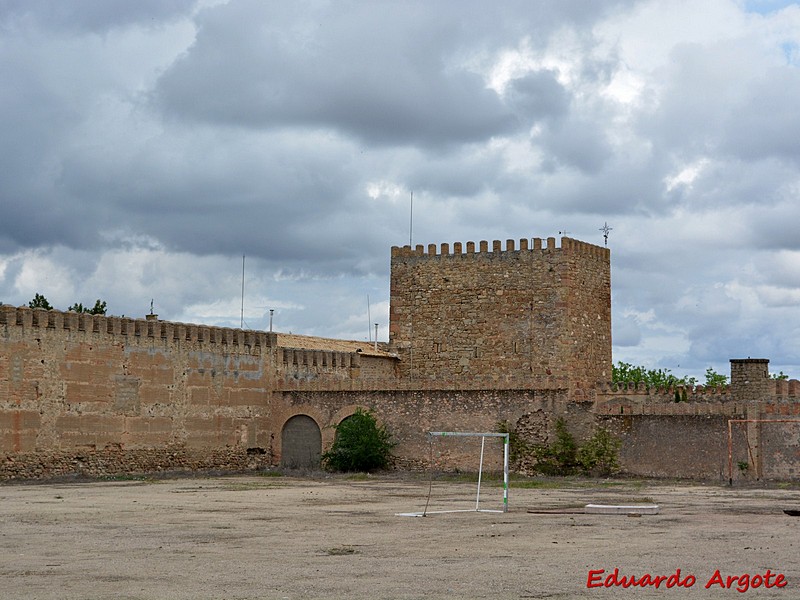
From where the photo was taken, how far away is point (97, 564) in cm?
1371

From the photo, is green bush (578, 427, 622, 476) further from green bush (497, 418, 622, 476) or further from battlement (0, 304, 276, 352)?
battlement (0, 304, 276, 352)

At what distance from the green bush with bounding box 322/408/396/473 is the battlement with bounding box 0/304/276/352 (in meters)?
4.05

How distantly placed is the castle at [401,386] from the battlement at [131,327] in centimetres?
5

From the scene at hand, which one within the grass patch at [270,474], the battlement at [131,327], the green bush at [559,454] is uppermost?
the battlement at [131,327]

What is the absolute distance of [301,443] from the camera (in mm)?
36562

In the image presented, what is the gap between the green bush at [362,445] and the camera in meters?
34.2

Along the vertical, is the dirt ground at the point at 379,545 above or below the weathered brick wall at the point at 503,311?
below

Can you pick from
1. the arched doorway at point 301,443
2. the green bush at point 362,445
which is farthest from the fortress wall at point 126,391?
the green bush at point 362,445

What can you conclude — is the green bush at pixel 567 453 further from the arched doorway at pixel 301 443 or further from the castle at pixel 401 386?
the arched doorway at pixel 301 443

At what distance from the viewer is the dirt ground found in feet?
39.3

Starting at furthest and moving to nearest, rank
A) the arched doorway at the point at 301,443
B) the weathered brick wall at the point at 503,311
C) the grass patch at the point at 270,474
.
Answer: the weathered brick wall at the point at 503,311 → the arched doorway at the point at 301,443 → the grass patch at the point at 270,474

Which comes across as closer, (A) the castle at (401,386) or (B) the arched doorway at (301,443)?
(A) the castle at (401,386)

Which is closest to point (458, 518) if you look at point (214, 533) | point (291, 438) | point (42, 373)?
point (214, 533)

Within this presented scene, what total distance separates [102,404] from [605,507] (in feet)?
52.8
